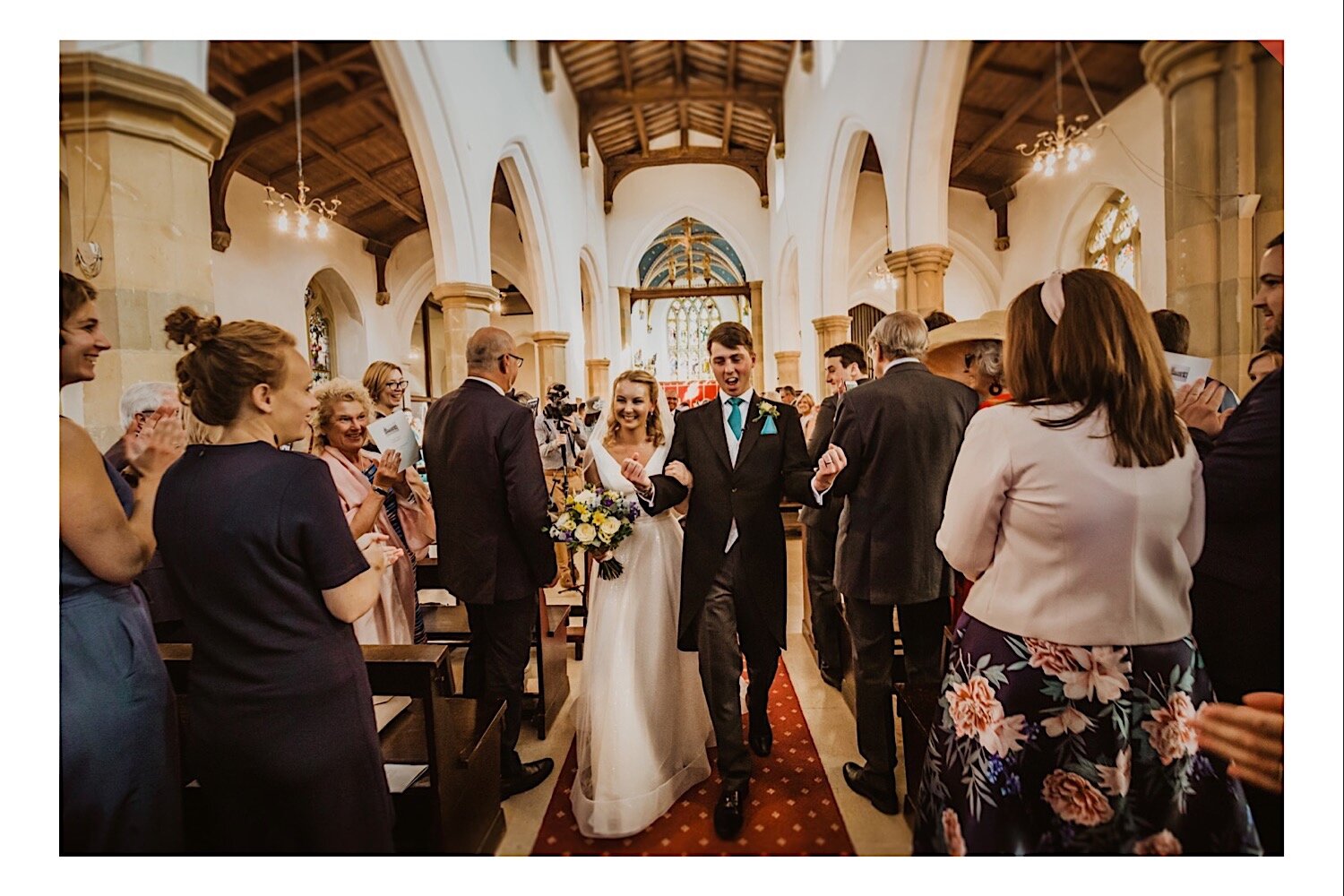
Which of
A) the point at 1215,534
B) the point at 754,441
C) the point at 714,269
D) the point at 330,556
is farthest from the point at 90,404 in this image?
the point at 714,269

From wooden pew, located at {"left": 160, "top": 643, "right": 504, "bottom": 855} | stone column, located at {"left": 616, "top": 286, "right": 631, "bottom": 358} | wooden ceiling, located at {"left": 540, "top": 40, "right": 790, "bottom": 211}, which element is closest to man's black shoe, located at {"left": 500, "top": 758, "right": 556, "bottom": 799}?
wooden pew, located at {"left": 160, "top": 643, "right": 504, "bottom": 855}

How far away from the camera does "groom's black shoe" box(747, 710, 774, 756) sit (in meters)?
2.57

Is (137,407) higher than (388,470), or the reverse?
(137,407)

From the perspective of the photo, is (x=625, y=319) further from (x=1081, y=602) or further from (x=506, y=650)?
(x=1081, y=602)

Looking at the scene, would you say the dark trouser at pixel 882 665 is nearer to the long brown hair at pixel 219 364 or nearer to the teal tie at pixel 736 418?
the teal tie at pixel 736 418

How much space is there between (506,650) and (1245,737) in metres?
2.26

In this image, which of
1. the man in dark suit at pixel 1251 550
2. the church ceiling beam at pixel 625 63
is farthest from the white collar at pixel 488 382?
the man in dark suit at pixel 1251 550

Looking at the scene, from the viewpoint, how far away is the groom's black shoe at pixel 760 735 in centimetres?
257

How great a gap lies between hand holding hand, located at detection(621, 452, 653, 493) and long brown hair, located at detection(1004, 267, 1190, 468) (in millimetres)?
1227

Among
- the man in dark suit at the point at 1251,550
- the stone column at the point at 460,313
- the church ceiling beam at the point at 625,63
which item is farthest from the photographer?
the stone column at the point at 460,313

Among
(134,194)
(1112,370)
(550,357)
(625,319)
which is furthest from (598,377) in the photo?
(1112,370)

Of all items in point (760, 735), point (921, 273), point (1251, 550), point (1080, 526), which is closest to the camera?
point (1080, 526)

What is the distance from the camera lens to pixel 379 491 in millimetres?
2381

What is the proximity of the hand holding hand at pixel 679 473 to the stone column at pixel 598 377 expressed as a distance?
2.88m
